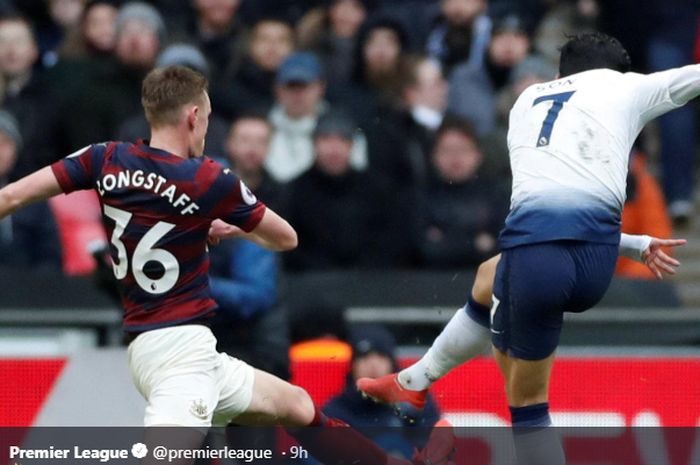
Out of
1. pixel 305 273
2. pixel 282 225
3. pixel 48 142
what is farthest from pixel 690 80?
pixel 48 142

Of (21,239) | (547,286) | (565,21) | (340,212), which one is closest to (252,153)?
(340,212)

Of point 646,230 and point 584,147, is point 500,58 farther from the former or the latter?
point 584,147

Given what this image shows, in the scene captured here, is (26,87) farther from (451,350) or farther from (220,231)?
(451,350)

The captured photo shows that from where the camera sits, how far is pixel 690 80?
730 centimetres

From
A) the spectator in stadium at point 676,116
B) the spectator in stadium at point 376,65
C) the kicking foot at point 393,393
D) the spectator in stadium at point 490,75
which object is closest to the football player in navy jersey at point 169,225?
the kicking foot at point 393,393

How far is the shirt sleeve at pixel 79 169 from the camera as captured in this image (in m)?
7.11

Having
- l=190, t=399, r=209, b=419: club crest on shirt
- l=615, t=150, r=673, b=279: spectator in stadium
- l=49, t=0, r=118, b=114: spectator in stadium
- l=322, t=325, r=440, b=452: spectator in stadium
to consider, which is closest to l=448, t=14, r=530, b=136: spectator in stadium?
l=615, t=150, r=673, b=279: spectator in stadium

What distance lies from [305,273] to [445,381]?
2.26m

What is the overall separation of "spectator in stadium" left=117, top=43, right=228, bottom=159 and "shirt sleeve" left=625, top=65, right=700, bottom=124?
4.26 meters

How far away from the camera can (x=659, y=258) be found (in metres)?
7.52

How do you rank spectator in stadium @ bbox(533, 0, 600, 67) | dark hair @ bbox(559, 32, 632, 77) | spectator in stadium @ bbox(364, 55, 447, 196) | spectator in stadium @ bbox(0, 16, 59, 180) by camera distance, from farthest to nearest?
1. spectator in stadium @ bbox(533, 0, 600, 67)
2. spectator in stadium @ bbox(0, 16, 59, 180)
3. spectator in stadium @ bbox(364, 55, 447, 196)
4. dark hair @ bbox(559, 32, 632, 77)

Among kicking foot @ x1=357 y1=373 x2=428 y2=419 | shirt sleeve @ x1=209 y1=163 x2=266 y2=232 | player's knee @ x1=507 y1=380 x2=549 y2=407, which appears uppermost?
shirt sleeve @ x1=209 y1=163 x2=266 y2=232

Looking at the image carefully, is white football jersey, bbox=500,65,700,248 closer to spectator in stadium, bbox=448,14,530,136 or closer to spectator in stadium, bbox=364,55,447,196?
spectator in stadium, bbox=364,55,447,196

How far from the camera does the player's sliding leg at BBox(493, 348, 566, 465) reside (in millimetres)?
7402
